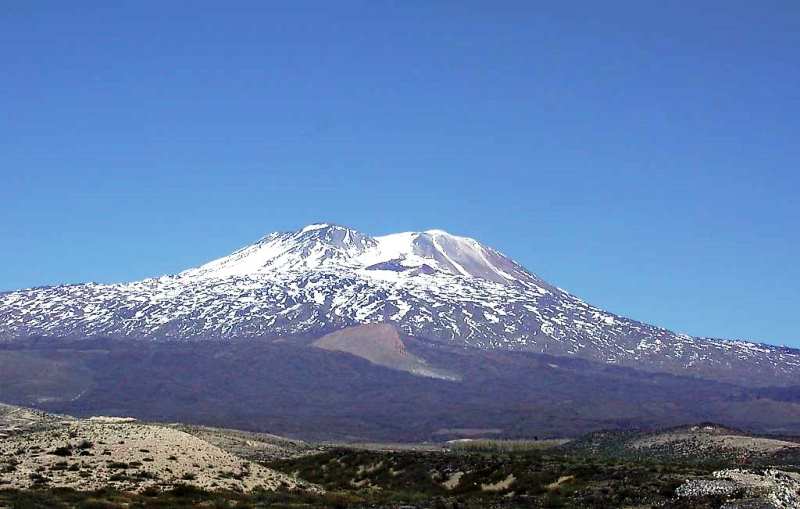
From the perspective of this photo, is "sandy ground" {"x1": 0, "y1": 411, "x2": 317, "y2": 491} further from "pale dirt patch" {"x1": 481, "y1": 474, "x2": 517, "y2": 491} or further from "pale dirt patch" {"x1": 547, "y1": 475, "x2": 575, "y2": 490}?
"pale dirt patch" {"x1": 547, "y1": 475, "x2": 575, "y2": 490}

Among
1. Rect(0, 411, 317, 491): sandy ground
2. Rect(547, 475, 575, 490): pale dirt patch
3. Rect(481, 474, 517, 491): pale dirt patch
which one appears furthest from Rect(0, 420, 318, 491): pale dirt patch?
Rect(547, 475, 575, 490): pale dirt patch

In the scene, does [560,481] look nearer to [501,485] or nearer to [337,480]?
[501,485]

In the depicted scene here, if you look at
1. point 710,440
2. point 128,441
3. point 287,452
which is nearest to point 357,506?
point 128,441

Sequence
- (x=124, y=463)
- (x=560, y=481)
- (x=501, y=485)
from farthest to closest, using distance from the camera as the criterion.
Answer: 1. (x=501, y=485)
2. (x=560, y=481)
3. (x=124, y=463)

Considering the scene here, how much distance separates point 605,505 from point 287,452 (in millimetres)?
51239

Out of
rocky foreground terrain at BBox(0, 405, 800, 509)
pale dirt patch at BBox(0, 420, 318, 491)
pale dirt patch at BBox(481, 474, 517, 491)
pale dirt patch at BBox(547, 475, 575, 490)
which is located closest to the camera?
rocky foreground terrain at BBox(0, 405, 800, 509)

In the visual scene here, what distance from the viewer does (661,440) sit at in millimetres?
99938

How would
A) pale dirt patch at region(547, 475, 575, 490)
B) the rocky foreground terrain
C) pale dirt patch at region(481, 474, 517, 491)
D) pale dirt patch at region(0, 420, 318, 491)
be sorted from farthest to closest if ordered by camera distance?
pale dirt patch at region(481, 474, 517, 491), pale dirt patch at region(547, 475, 575, 490), pale dirt patch at region(0, 420, 318, 491), the rocky foreground terrain

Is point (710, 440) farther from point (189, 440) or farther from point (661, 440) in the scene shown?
point (189, 440)

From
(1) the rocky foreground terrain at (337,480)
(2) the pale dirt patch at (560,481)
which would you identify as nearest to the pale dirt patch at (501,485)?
(1) the rocky foreground terrain at (337,480)

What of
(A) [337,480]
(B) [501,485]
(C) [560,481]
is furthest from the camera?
(A) [337,480]

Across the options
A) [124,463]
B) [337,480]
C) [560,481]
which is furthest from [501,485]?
[124,463]

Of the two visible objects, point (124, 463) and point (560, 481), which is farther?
point (560, 481)

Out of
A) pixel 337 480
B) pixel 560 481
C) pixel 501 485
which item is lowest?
pixel 337 480
